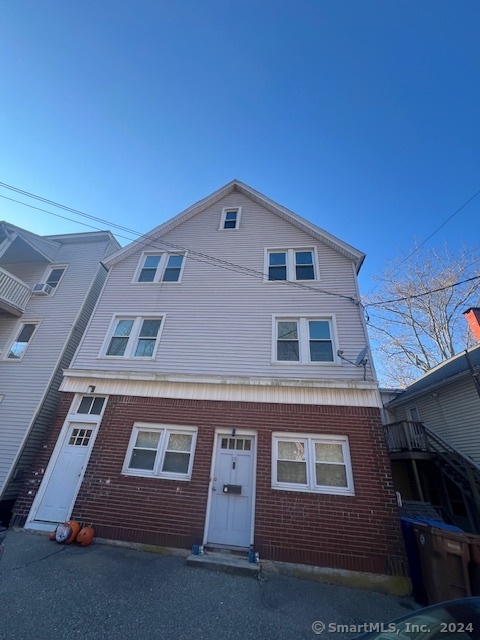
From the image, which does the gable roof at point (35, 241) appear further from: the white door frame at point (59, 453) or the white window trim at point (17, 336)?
the white door frame at point (59, 453)

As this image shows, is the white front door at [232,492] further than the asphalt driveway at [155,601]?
Yes

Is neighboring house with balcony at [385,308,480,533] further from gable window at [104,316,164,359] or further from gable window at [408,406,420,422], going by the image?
gable window at [104,316,164,359]

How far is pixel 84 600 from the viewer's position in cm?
415

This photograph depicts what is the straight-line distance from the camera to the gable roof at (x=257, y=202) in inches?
386

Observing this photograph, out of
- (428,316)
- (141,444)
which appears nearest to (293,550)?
(141,444)

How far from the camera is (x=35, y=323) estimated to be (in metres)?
11.2

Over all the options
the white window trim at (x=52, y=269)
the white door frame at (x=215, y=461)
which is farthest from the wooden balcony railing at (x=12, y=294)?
the white door frame at (x=215, y=461)

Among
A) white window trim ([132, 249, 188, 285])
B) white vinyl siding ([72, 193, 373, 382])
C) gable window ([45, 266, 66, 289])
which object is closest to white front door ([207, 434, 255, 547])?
white vinyl siding ([72, 193, 373, 382])

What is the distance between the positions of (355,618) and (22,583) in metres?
5.34

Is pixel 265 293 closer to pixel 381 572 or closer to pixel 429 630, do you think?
pixel 381 572

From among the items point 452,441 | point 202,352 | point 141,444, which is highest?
point 202,352

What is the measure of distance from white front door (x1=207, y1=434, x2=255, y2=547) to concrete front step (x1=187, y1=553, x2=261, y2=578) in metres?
0.52

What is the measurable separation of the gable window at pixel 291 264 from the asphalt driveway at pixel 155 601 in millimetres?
7956

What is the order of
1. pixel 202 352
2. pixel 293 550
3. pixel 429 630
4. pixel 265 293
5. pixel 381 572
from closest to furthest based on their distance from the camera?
pixel 429 630 < pixel 381 572 < pixel 293 550 < pixel 202 352 < pixel 265 293
